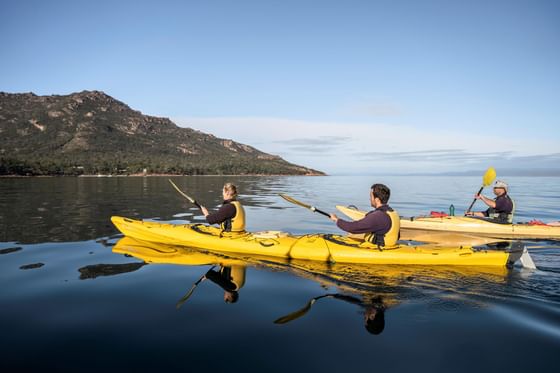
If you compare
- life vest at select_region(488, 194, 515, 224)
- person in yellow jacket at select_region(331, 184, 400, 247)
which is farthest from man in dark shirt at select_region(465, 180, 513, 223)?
person in yellow jacket at select_region(331, 184, 400, 247)

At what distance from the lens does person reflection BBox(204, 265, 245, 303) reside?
600 centimetres

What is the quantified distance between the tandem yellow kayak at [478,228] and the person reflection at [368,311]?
9.47 metres

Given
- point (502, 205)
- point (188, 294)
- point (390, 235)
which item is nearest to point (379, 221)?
point (390, 235)

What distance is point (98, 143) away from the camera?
124m

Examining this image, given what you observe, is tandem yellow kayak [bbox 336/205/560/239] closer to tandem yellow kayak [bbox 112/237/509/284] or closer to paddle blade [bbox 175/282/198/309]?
tandem yellow kayak [bbox 112/237/509/284]

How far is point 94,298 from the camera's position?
570 centimetres

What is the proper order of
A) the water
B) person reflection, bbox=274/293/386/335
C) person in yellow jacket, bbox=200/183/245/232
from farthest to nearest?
person in yellow jacket, bbox=200/183/245/232, person reflection, bbox=274/293/386/335, the water

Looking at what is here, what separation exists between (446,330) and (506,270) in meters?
3.74

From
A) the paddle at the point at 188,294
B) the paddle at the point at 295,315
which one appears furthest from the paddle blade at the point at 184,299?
the paddle at the point at 295,315

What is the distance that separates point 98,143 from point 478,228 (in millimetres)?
133017

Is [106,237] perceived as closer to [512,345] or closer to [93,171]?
[512,345]

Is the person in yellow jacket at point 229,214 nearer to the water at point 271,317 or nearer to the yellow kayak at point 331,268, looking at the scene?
the yellow kayak at point 331,268

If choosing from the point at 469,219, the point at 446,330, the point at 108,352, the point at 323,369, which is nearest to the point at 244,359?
the point at 323,369

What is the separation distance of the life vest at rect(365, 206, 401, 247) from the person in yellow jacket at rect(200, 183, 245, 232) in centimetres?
334
